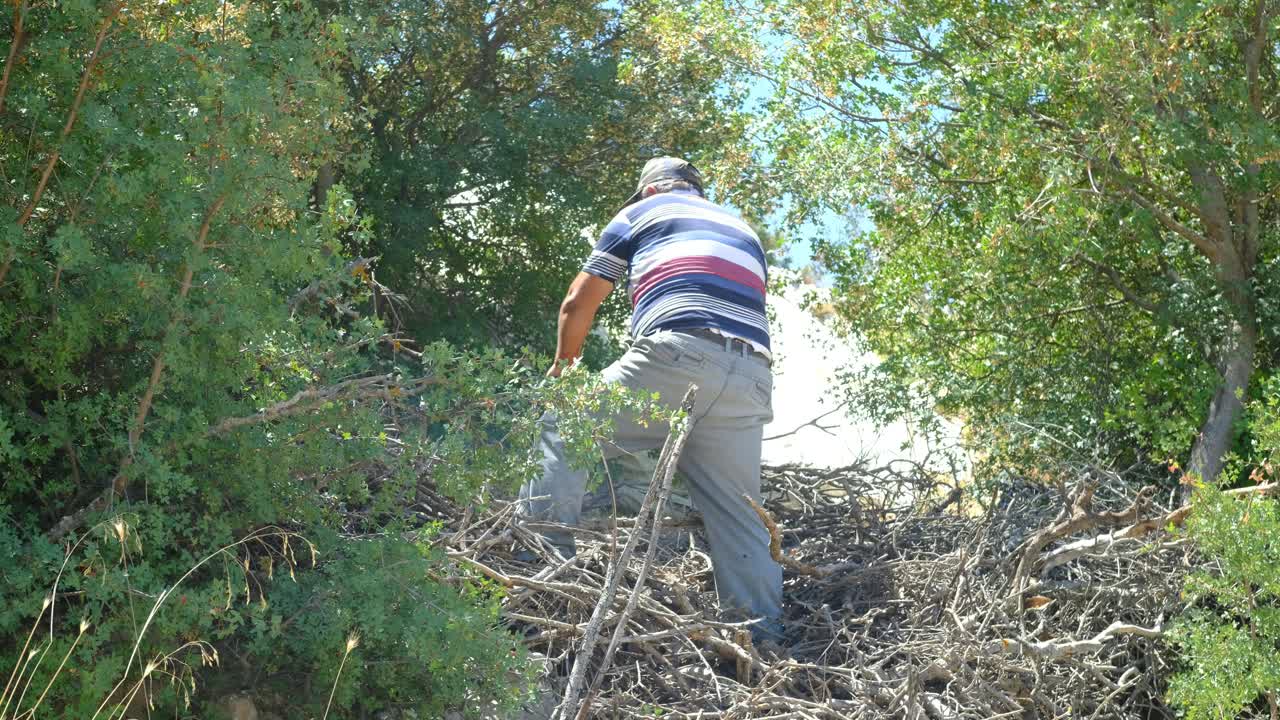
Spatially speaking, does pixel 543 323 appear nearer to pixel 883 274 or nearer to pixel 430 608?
pixel 883 274

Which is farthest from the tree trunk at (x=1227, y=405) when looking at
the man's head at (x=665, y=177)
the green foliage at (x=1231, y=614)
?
the man's head at (x=665, y=177)

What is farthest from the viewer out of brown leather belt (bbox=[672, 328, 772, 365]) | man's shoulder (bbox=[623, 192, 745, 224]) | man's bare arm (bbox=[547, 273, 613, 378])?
man's shoulder (bbox=[623, 192, 745, 224])

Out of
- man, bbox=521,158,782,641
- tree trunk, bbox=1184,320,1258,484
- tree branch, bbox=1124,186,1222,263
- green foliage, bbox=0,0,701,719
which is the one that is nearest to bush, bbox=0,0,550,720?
green foliage, bbox=0,0,701,719

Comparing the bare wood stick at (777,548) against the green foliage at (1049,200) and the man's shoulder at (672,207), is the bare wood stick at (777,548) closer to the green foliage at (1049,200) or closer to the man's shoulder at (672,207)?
the man's shoulder at (672,207)

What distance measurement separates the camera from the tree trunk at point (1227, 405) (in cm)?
763

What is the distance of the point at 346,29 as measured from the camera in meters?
3.72

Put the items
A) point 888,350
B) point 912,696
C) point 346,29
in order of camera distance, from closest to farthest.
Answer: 1. point 346,29
2. point 912,696
3. point 888,350

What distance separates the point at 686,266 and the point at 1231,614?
219cm

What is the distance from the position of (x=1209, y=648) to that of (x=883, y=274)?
4713 mm

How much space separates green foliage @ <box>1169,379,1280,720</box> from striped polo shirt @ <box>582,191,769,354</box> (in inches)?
63.5

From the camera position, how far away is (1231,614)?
15.5 feet

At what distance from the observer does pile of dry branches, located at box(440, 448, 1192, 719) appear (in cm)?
409

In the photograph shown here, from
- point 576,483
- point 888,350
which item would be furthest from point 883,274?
point 576,483

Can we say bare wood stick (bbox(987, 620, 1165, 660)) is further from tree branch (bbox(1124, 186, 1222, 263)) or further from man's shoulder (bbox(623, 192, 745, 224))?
tree branch (bbox(1124, 186, 1222, 263))
